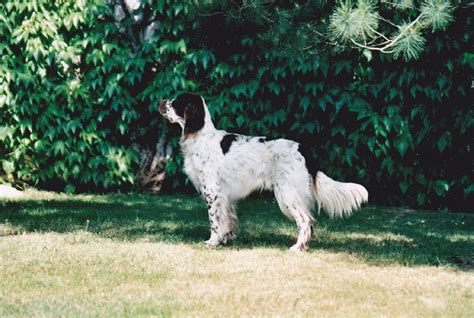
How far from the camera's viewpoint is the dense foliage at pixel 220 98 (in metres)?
8.02

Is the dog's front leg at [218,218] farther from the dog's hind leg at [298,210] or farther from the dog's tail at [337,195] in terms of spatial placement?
the dog's tail at [337,195]

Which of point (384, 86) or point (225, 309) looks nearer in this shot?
point (225, 309)

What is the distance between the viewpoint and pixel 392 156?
823cm

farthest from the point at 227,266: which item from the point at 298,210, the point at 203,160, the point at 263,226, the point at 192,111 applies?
the point at 263,226

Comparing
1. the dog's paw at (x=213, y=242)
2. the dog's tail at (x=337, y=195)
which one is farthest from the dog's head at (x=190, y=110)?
the dog's tail at (x=337, y=195)

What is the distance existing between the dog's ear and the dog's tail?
1.09 meters

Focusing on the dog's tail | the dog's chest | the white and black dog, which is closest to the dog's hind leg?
the white and black dog

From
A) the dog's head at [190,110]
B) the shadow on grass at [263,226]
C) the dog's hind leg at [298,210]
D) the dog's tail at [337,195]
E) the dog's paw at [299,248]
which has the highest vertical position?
the dog's head at [190,110]

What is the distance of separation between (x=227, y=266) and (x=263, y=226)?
188cm

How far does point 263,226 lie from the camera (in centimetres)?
→ 679

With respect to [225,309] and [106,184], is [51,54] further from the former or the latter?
[225,309]

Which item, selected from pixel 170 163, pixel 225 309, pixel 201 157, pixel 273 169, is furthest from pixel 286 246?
pixel 170 163

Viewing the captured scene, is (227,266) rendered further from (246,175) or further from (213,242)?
(246,175)

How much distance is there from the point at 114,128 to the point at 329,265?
490 cm
